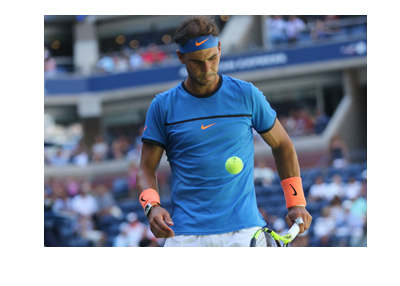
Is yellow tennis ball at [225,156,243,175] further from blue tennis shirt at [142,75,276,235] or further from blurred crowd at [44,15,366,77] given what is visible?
blurred crowd at [44,15,366,77]

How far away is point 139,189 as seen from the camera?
3.57m

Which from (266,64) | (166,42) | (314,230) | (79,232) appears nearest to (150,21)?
(166,42)

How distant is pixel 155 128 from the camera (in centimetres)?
353

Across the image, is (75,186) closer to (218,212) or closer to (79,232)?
(79,232)

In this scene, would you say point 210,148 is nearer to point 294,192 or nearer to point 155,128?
point 155,128

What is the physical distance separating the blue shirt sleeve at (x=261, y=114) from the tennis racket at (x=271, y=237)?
0.57 m

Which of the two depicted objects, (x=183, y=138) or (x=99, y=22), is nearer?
(x=183, y=138)

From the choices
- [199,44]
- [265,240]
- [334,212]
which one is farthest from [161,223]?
[334,212]

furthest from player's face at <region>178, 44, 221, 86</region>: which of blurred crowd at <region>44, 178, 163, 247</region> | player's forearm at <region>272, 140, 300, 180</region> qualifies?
blurred crowd at <region>44, 178, 163, 247</region>

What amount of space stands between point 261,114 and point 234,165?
A: 348 mm

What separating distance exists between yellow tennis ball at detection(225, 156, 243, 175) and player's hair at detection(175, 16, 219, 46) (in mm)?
701

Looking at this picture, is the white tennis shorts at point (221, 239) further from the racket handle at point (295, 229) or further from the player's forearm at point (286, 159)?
the player's forearm at point (286, 159)

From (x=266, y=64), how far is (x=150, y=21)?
12.3 ft

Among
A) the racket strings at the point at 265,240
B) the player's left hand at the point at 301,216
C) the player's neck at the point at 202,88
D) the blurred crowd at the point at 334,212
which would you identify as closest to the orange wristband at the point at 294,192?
the player's left hand at the point at 301,216
